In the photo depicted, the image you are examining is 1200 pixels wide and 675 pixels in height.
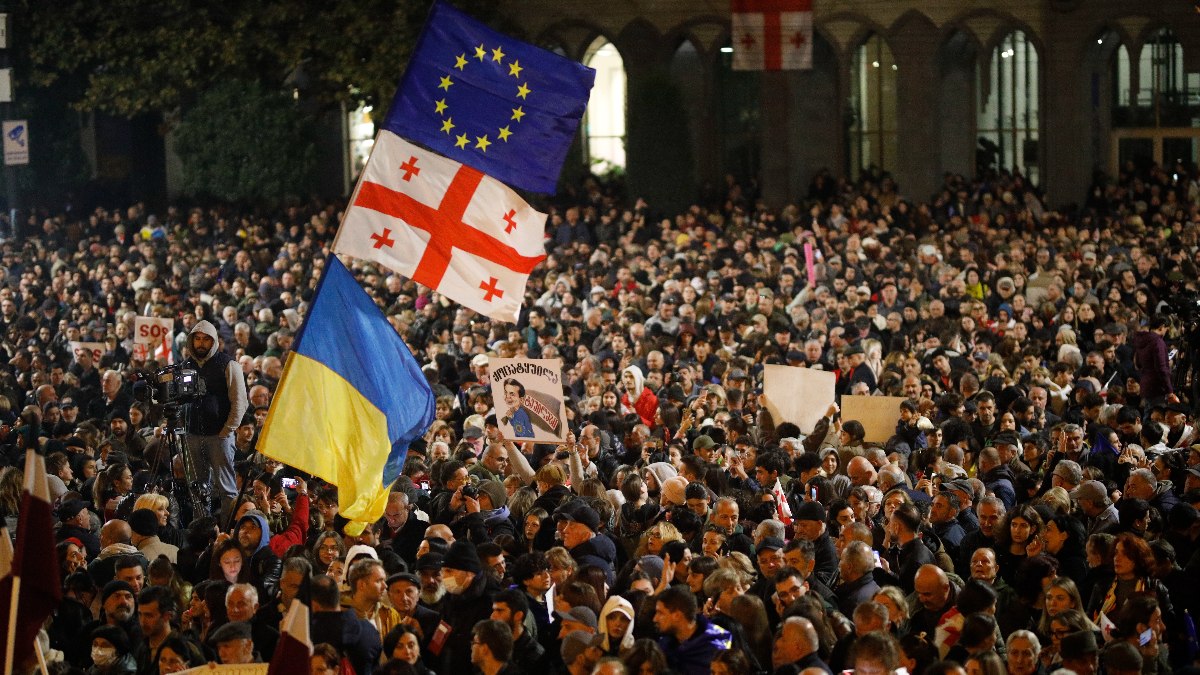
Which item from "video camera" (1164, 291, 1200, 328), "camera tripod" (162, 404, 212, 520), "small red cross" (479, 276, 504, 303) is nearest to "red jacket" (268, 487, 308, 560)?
"camera tripod" (162, 404, 212, 520)

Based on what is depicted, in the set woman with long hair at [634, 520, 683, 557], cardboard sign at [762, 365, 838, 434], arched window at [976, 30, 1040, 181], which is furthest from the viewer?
arched window at [976, 30, 1040, 181]

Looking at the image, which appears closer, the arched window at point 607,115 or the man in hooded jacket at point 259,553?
the man in hooded jacket at point 259,553

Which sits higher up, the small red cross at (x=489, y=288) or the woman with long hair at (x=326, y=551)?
the small red cross at (x=489, y=288)

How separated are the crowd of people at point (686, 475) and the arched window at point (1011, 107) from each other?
7.74 metres

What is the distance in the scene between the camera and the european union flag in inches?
390

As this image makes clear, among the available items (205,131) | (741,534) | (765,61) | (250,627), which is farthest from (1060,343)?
(205,131)

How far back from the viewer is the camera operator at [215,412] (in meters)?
12.7

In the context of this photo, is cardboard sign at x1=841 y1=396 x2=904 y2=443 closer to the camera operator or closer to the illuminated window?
the camera operator

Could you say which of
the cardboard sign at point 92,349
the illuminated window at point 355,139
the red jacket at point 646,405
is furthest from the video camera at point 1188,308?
the illuminated window at point 355,139

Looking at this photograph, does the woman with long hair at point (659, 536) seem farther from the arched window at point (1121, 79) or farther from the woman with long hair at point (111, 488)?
the arched window at point (1121, 79)

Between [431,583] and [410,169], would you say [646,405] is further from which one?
[431,583]

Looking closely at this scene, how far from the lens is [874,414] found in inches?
547

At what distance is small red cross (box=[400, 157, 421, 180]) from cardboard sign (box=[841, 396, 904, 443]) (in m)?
5.16

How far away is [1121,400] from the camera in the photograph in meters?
14.2
